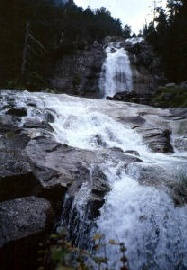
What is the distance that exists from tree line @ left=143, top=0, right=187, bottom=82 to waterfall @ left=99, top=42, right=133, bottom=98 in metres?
4.15

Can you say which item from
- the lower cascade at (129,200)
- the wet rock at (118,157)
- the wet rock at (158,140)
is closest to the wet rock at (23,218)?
the lower cascade at (129,200)

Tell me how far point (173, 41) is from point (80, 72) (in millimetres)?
10646

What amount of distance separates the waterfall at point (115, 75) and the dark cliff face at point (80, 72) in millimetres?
643

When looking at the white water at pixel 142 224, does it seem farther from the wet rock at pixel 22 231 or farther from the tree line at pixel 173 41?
the tree line at pixel 173 41

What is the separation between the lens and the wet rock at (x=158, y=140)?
11141mm

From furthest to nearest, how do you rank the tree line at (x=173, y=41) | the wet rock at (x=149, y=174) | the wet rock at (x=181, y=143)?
the tree line at (x=173, y=41), the wet rock at (x=181, y=143), the wet rock at (x=149, y=174)

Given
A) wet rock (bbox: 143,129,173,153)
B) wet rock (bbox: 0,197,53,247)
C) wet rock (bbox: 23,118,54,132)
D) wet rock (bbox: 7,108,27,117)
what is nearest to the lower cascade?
wet rock (bbox: 143,129,173,153)

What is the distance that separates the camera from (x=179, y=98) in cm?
1967

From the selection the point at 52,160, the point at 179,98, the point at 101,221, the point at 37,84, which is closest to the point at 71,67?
the point at 37,84

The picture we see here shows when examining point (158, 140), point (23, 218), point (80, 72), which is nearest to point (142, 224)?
point (23, 218)

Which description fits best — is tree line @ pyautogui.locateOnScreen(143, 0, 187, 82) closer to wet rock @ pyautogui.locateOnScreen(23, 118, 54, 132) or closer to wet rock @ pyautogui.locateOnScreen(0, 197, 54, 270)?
wet rock @ pyautogui.locateOnScreen(23, 118, 54, 132)

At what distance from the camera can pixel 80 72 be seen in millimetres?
35000

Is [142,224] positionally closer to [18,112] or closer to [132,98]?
[18,112]

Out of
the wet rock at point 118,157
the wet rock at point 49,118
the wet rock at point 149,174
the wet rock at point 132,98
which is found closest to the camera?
the wet rock at point 149,174
